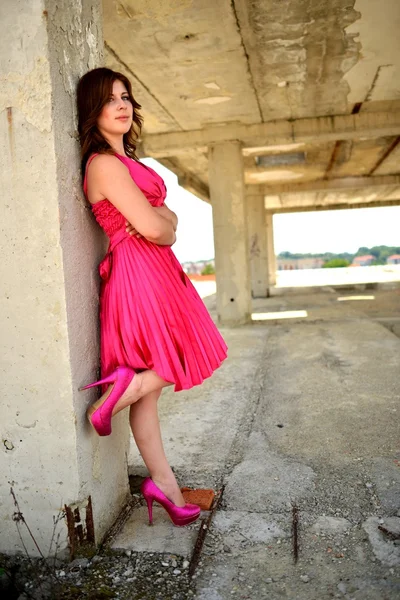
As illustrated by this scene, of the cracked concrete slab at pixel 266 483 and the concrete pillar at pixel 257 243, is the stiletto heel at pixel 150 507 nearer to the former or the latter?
the cracked concrete slab at pixel 266 483

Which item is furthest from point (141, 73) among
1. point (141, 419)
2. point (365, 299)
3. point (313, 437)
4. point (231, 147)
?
point (365, 299)

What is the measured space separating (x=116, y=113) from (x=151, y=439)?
4.19ft

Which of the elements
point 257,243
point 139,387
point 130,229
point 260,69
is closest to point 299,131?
point 260,69

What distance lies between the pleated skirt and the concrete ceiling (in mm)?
3754

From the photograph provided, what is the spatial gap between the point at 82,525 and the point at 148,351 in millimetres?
679

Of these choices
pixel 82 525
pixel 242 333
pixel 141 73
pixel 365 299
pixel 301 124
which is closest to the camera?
pixel 82 525

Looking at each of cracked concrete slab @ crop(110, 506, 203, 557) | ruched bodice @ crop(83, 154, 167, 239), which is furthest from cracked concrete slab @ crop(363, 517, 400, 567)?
ruched bodice @ crop(83, 154, 167, 239)

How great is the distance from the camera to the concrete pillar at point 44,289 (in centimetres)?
177

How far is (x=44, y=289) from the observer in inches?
71.9

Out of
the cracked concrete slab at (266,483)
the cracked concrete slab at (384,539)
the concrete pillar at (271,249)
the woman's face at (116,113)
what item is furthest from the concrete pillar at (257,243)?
the woman's face at (116,113)

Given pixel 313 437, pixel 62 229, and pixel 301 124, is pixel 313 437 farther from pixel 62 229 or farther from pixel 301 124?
pixel 301 124

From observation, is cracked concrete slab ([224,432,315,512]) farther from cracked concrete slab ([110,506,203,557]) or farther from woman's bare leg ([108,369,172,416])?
woman's bare leg ([108,369,172,416])

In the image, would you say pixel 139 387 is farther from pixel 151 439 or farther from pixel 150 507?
pixel 150 507

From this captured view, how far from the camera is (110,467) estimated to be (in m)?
2.16
